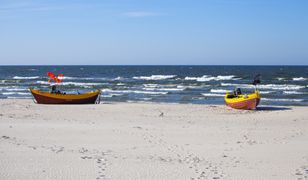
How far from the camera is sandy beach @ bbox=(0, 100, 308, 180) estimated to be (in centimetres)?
766

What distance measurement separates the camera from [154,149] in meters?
10.1

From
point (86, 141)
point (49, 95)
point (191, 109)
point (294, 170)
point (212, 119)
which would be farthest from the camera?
point (49, 95)

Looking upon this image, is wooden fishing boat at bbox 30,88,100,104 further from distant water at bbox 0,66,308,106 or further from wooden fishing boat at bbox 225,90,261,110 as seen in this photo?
wooden fishing boat at bbox 225,90,261,110

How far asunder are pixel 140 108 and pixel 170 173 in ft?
46.6

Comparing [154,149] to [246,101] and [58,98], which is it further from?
[58,98]

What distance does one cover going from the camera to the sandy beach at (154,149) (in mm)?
7664

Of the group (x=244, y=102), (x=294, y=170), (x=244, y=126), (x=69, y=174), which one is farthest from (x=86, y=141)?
(x=244, y=102)

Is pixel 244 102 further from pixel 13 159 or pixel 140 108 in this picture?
pixel 13 159

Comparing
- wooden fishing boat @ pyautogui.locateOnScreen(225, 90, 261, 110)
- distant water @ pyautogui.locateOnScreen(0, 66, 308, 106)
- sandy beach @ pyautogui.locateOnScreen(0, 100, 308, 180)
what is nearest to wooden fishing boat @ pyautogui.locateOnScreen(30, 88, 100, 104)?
distant water @ pyautogui.locateOnScreen(0, 66, 308, 106)

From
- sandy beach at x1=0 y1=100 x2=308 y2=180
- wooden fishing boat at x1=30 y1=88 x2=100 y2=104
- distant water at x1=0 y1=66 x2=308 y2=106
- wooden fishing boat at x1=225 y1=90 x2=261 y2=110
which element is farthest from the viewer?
distant water at x1=0 y1=66 x2=308 y2=106

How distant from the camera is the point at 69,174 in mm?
7438

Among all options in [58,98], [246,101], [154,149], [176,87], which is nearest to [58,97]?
[58,98]

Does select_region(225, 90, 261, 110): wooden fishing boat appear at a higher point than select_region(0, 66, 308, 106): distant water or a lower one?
higher

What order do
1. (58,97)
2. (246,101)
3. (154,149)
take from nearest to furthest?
(154,149)
(246,101)
(58,97)
